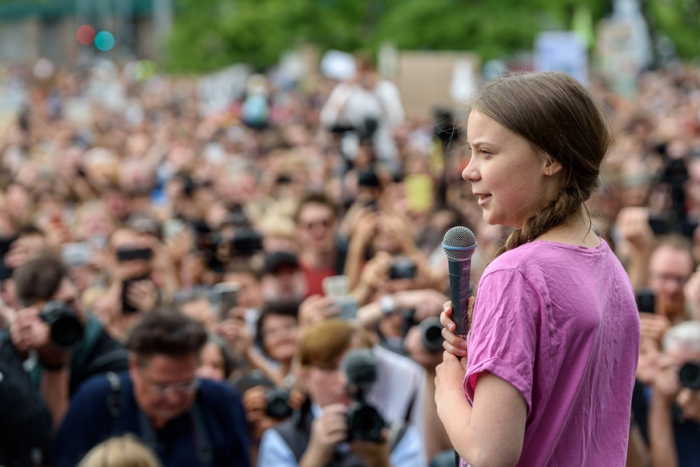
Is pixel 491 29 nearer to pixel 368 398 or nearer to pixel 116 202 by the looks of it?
pixel 116 202

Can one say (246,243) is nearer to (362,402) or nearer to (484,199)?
(362,402)

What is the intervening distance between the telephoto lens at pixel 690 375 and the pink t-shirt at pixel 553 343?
81.8 inches

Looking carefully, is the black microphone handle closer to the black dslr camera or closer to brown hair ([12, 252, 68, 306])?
the black dslr camera

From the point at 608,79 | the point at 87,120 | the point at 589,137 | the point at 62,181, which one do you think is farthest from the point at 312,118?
the point at 589,137

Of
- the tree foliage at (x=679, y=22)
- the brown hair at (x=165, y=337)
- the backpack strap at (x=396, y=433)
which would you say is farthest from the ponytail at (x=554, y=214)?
the tree foliage at (x=679, y=22)

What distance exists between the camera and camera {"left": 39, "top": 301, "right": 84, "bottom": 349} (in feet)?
11.9

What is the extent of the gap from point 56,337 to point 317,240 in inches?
110

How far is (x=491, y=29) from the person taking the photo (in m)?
20.4

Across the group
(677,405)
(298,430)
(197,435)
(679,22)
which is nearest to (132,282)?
(197,435)

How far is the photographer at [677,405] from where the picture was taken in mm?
3572

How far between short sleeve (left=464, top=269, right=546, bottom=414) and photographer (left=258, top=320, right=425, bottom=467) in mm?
1883

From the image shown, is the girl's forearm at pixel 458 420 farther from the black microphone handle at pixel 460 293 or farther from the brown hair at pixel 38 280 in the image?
the brown hair at pixel 38 280

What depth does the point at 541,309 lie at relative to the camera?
1475 millimetres

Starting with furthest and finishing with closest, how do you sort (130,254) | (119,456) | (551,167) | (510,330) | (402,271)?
(130,254), (402,271), (119,456), (551,167), (510,330)
